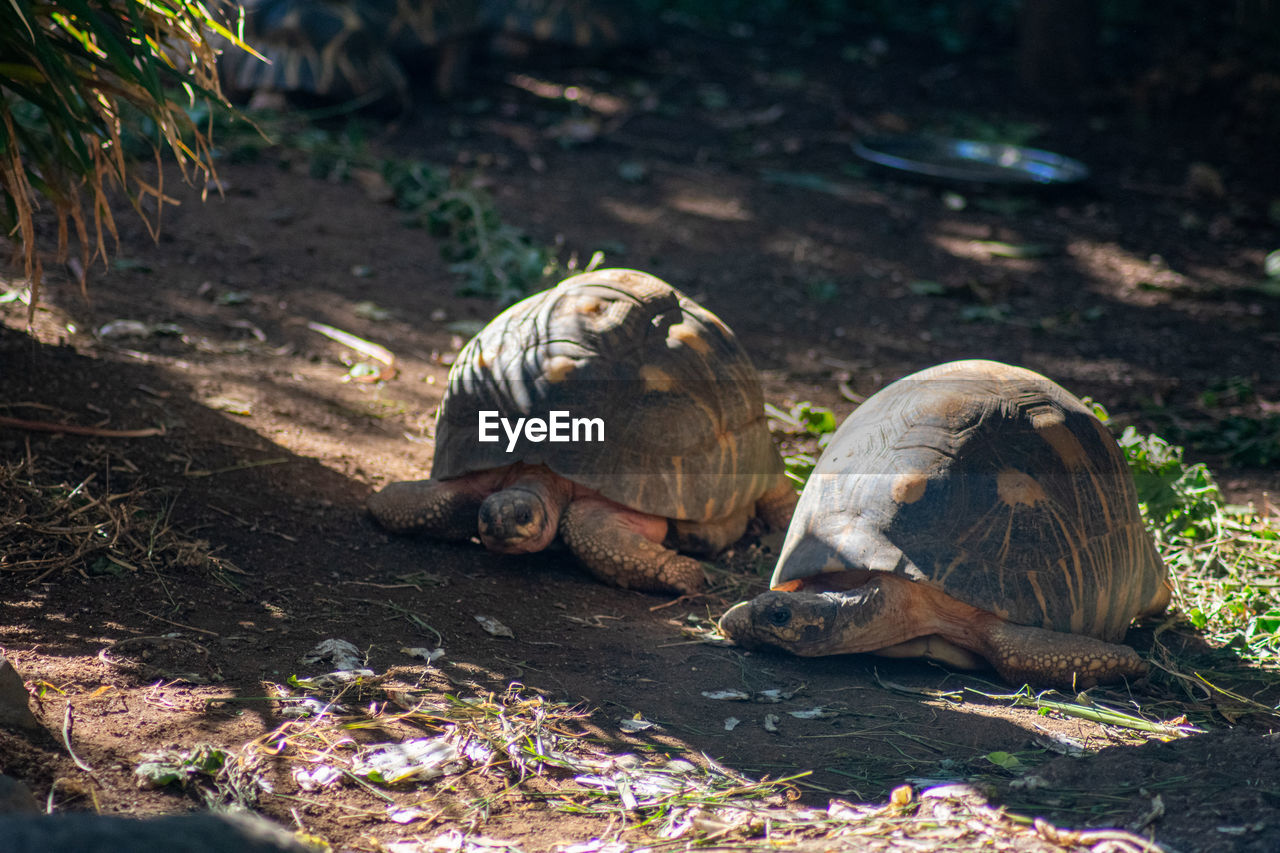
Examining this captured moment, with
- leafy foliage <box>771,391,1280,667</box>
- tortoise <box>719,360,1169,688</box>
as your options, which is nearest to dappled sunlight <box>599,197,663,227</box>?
leafy foliage <box>771,391,1280,667</box>

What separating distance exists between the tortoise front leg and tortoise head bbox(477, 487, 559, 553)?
192 millimetres

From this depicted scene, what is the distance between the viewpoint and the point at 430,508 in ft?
11.6

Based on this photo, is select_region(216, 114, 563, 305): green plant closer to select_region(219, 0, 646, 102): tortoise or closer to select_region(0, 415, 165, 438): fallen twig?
select_region(219, 0, 646, 102): tortoise

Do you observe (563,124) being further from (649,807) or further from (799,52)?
(649,807)

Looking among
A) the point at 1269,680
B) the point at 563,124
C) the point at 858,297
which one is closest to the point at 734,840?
the point at 1269,680

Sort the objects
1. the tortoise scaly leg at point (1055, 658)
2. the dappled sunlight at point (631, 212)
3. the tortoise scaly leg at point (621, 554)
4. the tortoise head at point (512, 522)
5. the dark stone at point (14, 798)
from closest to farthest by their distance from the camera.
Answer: the dark stone at point (14, 798) < the tortoise scaly leg at point (1055, 658) < the tortoise head at point (512, 522) < the tortoise scaly leg at point (621, 554) < the dappled sunlight at point (631, 212)

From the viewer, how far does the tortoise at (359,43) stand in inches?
322

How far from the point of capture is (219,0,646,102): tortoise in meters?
8.18

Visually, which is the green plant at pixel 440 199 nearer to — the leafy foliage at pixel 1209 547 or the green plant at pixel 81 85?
the leafy foliage at pixel 1209 547

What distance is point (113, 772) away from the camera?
2.08 metres

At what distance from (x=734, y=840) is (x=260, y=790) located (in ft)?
3.10

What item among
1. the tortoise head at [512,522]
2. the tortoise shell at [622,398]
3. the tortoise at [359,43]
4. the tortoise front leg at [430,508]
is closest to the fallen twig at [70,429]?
the tortoise front leg at [430,508]

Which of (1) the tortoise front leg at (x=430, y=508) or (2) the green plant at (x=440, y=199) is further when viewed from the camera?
(2) the green plant at (x=440, y=199)

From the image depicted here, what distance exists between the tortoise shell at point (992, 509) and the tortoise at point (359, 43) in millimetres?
6010
